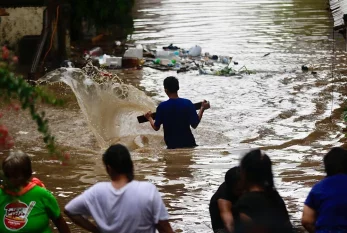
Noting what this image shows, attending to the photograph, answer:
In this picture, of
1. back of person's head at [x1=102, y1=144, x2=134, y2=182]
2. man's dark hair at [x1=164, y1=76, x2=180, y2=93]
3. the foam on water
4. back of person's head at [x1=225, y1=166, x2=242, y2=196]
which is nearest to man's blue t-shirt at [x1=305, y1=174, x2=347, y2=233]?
back of person's head at [x1=225, y1=166, x2=242, y2=196]

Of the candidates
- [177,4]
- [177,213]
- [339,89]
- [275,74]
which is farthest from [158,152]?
[177,4]

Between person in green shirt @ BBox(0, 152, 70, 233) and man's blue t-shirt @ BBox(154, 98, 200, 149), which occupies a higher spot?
person in green shirt @ BBox(0, 152, 70, 233)

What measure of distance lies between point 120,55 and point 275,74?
4540 millimetres

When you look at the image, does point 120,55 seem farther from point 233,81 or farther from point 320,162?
point 320,162

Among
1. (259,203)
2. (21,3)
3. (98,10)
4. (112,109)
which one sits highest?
(259,203)

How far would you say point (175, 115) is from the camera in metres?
9.95

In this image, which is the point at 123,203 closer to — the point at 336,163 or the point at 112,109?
the point at 336,163

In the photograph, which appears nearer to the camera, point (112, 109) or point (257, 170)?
point (257, 170)

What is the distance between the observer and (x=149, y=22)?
26.2m

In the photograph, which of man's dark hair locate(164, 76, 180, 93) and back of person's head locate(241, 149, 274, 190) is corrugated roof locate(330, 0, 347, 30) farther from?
back of person's head locate(241, 149, 274, 190)

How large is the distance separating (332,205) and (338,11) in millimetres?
10159

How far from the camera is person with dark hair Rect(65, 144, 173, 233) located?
15.9 ft

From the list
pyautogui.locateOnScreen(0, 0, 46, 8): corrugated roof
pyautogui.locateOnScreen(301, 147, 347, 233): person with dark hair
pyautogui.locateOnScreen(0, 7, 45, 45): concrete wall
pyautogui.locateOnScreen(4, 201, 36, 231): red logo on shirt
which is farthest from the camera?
pyautogui.locateOnScreen(0, 0, 46, 8): corrugated roof

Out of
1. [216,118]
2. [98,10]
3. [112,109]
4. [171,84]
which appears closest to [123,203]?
[171,84]
